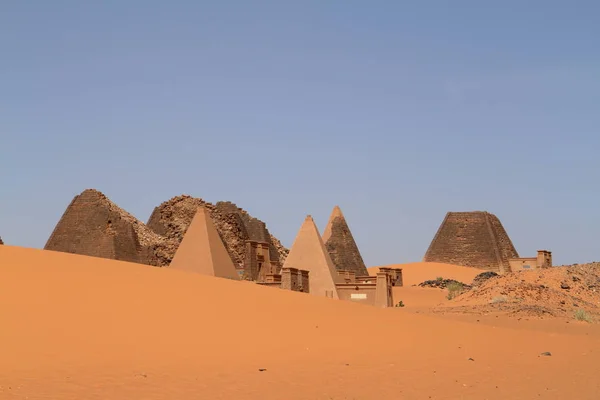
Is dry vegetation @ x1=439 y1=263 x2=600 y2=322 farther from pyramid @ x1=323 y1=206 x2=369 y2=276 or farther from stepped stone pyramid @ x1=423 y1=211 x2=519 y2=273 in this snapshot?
stepped stone pyramid @ x1=423 y1=211 x2=519 y2=273

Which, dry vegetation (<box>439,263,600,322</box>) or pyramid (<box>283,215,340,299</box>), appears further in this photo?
pyramid (<box>283,215,340,299</box>)

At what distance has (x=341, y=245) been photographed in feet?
169

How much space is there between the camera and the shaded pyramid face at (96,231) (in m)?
49.6

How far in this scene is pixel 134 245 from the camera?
165 ft

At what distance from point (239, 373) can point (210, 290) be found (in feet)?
18.4

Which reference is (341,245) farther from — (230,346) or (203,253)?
(230,346)

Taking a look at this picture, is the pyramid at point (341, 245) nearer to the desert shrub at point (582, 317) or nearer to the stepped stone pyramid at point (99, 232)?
the stepped stone pyramid at point (99, 232)

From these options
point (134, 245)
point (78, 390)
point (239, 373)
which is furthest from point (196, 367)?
point (134, 245)

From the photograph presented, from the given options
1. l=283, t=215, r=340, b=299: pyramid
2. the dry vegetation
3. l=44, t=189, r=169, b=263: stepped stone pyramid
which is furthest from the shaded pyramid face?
the dry vegetation

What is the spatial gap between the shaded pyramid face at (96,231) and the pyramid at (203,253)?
19751 millimetres

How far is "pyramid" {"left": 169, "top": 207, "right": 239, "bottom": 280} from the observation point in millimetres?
28844

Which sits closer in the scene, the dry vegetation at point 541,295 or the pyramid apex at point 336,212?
the dry vegetation at point 541,295

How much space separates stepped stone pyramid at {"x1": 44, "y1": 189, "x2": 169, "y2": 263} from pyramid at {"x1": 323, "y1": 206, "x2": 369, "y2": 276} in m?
11.4

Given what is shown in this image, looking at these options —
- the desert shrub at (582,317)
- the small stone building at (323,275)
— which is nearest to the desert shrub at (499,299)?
the desert shrub at (582,317)
